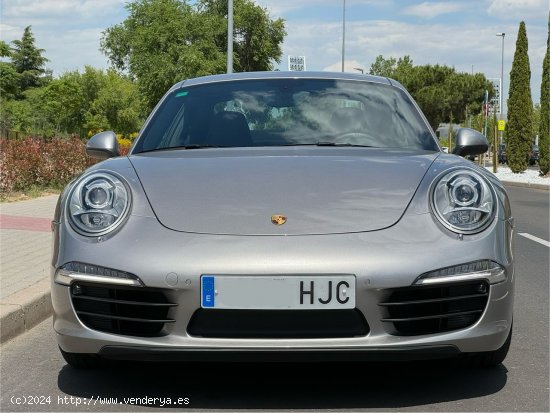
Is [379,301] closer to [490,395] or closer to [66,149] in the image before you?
[490,395]

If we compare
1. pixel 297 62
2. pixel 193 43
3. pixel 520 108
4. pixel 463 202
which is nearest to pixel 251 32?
pixel 193 43

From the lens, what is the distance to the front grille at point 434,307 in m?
3.27

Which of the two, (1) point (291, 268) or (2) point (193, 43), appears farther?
(2) point (193, 43)

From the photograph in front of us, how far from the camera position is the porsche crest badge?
3375 millimetres

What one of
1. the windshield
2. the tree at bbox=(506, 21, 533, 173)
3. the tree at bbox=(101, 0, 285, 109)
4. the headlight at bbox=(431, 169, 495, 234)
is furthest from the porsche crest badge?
the tree at bbox=(101, 0, 285, 109)

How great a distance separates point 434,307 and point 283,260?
62 centimetres

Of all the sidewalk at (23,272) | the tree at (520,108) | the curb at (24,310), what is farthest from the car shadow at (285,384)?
the tree at (520,108)

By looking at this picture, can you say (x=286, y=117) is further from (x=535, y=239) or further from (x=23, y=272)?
(x=535, y=239)

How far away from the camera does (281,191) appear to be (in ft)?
11.6

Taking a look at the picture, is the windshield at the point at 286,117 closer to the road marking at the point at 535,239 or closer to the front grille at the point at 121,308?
the front grille at the point at 121,308

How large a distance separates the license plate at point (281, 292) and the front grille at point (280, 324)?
0.04 m

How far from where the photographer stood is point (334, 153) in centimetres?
395

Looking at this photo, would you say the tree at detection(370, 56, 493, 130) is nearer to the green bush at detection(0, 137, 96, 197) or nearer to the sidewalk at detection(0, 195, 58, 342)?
the green bush at detection(0, 137, 96, 197)

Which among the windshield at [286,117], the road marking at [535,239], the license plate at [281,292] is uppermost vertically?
the windshield at [286,117]
